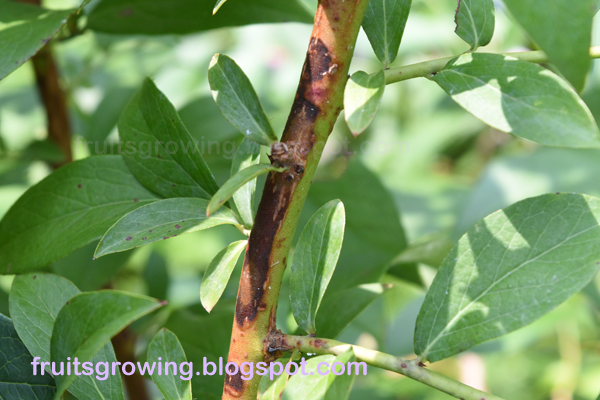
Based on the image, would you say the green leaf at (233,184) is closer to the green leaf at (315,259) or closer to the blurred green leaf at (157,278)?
the green leaf at (315,259)

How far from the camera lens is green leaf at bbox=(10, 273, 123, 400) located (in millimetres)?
281

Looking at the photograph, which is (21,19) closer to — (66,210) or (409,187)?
(66,210)

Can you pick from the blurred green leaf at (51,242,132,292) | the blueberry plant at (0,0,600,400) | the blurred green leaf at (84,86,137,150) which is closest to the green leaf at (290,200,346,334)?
the blueberry plant at (0,0,600,400)

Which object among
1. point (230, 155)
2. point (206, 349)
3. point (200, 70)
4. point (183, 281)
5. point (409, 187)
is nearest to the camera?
point (206, 349)

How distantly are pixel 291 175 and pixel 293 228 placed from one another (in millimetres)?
30

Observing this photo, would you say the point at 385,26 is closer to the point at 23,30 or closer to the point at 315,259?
the point at 315,259

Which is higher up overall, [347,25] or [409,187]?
[347,25]

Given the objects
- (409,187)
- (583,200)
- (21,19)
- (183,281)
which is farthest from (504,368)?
(21,19)

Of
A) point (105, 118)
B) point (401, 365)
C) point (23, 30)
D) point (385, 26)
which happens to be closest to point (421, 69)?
point (385, 26)

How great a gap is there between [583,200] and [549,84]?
7 cm

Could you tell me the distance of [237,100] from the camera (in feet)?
0.90

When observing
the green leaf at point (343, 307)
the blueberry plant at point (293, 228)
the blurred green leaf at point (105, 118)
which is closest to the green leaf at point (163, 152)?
the blueberry plant at point (293, 228)

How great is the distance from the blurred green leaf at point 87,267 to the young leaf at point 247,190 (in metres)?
0.22

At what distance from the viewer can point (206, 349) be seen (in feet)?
1.33
